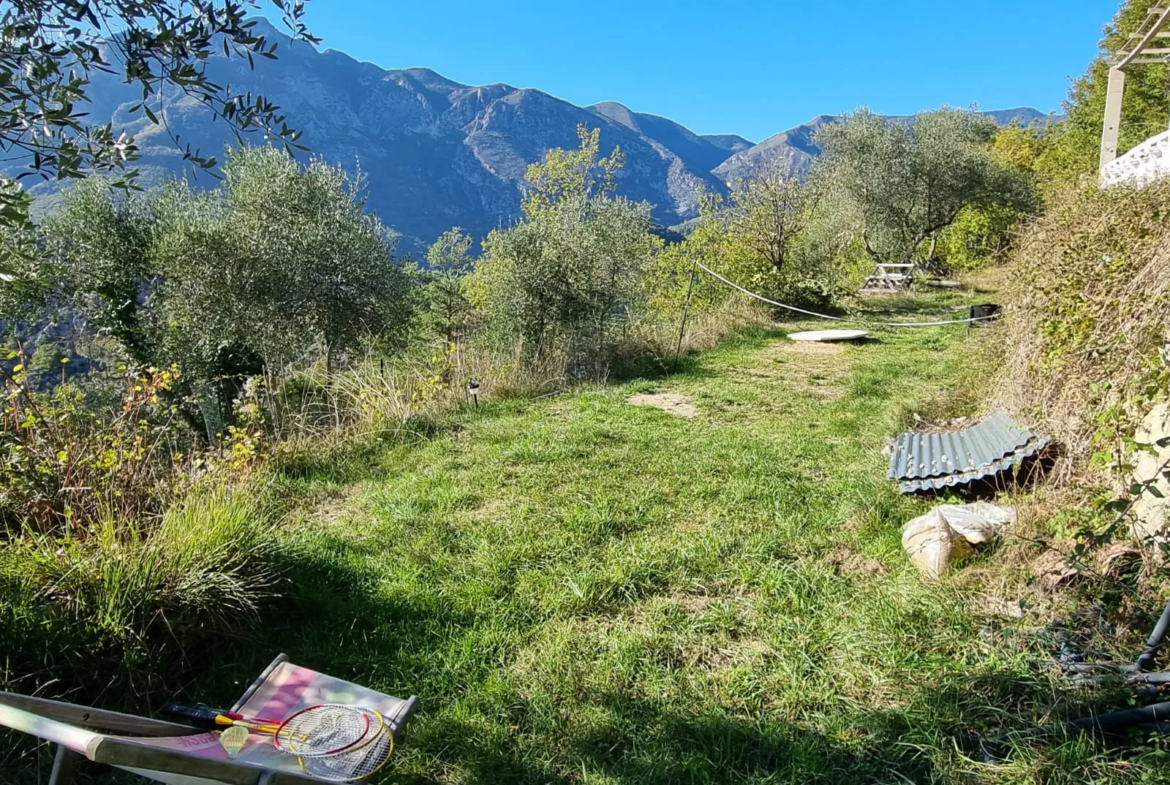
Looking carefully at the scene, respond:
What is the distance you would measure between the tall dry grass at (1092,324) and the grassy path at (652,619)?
3.27ft

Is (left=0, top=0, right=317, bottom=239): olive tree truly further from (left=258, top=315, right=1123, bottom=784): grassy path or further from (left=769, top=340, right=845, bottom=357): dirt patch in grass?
(left=769, top=340, right=845, bottom=357): dirt patch in grass

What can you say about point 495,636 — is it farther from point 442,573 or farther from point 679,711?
point 679,711

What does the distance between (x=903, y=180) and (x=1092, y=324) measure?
55.4 ft

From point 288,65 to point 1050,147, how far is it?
210 m

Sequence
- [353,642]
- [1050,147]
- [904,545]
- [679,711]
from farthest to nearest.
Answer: [1050,147], [904,545], [353,642], [679,711]

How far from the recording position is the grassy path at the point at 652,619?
2.05 m

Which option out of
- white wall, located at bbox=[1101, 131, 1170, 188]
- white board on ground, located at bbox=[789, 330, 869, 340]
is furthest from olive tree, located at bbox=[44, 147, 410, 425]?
white wall, located at bbox=[1101, 131, 1170, 188]

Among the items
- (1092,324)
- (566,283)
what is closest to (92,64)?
(1092,324)

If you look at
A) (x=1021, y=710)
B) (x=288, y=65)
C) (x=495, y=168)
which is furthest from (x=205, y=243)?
(x=288, y=65)

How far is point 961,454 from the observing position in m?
4.02

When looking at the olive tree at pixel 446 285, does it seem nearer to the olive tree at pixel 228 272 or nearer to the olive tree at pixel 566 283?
the olive tree at pixel 228 272

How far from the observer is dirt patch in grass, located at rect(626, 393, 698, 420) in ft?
20.9

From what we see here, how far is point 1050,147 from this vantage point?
25.4 metres

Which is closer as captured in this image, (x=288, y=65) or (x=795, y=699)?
(x=795, y=699)
